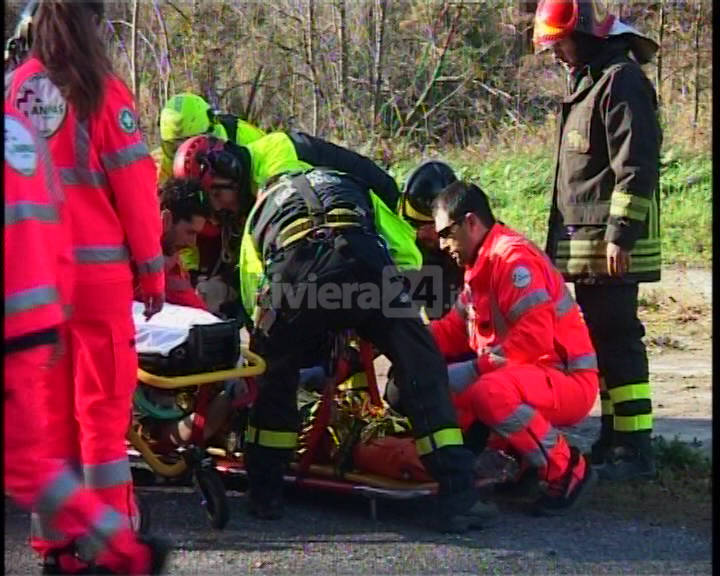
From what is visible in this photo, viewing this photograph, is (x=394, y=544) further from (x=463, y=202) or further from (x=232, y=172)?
(x=232, y=172)

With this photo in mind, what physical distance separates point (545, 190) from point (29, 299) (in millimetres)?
9988

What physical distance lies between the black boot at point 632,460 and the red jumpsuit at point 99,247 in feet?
7.23

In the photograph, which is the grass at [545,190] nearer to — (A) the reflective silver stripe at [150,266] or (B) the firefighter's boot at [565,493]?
(B) the firefighter's boot at [565,493]

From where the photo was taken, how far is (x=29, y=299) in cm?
273

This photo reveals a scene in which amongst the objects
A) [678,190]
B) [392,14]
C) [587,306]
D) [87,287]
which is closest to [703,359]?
[587,306]

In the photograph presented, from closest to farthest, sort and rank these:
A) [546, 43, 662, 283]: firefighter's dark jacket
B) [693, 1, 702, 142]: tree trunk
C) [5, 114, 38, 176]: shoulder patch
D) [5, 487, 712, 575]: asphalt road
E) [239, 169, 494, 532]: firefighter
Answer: [5, 114, 38, 176]: shoulder patch < [5, 487, 712, 575]: asphalt road < [239, 169, 494, 532]: firefighter < [546, 43, 662, 283]: firefighter's dark jacket < [693, 1, 702, 142]: tree trunk

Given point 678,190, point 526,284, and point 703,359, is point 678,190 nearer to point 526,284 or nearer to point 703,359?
point 703,359

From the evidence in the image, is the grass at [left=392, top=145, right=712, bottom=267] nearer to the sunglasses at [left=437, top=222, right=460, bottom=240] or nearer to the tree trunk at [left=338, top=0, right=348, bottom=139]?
the tree trunk at [left=338, top=0, right=348, bottom=139]

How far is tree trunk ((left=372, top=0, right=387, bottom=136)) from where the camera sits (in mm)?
13875

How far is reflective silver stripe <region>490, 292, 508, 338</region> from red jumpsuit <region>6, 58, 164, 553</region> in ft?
5.19

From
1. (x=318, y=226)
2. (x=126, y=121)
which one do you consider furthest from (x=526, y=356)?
(x=126, y=121)

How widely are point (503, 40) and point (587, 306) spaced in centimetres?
937

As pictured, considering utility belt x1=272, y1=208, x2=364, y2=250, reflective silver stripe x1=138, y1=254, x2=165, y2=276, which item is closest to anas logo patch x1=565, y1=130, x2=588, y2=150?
utility belt x1=272, y1=208, x2=364, y2=250

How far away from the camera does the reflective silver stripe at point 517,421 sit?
5023mm
